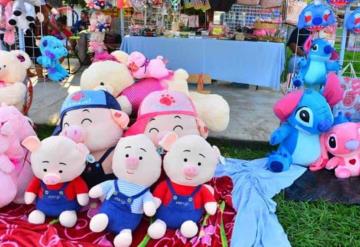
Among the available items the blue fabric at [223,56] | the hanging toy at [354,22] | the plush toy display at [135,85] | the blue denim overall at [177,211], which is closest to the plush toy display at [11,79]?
the plush toy display at [135,85]

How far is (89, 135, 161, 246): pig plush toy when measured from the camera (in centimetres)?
180

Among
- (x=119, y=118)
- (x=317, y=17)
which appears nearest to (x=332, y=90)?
(x=317, y=17)

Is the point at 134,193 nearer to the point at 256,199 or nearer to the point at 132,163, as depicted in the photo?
the point at 132,163

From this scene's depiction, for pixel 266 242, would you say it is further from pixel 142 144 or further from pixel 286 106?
pixel 286 106

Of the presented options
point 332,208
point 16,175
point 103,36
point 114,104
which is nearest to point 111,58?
point 114,104

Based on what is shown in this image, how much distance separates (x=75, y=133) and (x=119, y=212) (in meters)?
0.47

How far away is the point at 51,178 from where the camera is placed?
5.99ft

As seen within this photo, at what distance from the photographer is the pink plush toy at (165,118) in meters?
2.17

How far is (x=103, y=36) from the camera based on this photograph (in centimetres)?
570

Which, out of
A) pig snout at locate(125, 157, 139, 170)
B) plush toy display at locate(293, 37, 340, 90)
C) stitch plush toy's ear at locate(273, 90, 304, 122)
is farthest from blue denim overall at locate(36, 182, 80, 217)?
plush toy display at locate(293, 37, 340, 90)

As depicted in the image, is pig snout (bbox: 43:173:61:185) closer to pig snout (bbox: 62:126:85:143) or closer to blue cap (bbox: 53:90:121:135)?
pig snout (bbox: 62:126:85:143)

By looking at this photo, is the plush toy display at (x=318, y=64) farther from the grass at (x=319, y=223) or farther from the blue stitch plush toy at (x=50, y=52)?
the blue stitch plush toy at (x=50, y=52)

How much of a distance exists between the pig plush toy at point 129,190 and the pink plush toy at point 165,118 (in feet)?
0.96

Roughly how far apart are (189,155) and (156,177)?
0.20m
